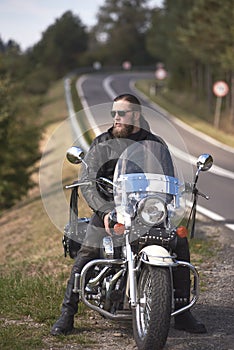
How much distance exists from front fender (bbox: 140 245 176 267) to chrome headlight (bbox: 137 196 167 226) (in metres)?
0.18

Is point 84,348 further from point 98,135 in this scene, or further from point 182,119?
point 182,119

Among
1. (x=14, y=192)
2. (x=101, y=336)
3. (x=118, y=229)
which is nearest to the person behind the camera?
(x=118, y=229)

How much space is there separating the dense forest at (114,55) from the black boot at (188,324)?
63.6 feet

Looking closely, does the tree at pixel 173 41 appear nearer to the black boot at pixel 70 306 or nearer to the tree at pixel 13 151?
the tree at pixel 13 151

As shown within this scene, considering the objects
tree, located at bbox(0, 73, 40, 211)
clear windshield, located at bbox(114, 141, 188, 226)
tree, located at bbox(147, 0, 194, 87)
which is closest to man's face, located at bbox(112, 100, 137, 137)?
clear windshield, located at bbox(114, 141, 188, 226)

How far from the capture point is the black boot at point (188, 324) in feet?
19.3

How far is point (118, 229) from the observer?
216 inches

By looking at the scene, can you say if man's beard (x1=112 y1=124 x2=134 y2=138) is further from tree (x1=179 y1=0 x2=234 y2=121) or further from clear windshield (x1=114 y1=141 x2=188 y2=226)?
tree (x1=179 y1=0 x2=234 y2=121)

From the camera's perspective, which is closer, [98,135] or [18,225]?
[98,135]

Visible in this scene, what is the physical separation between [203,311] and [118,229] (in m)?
1.66

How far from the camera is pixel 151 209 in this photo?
5332 mm

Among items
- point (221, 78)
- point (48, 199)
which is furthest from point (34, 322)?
point (221, 78)

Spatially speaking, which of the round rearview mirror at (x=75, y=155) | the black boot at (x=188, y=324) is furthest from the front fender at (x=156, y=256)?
Result: the round rearview mirror at (x=75, y=155)

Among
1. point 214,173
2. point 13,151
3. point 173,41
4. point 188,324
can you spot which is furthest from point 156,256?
point 173,41
